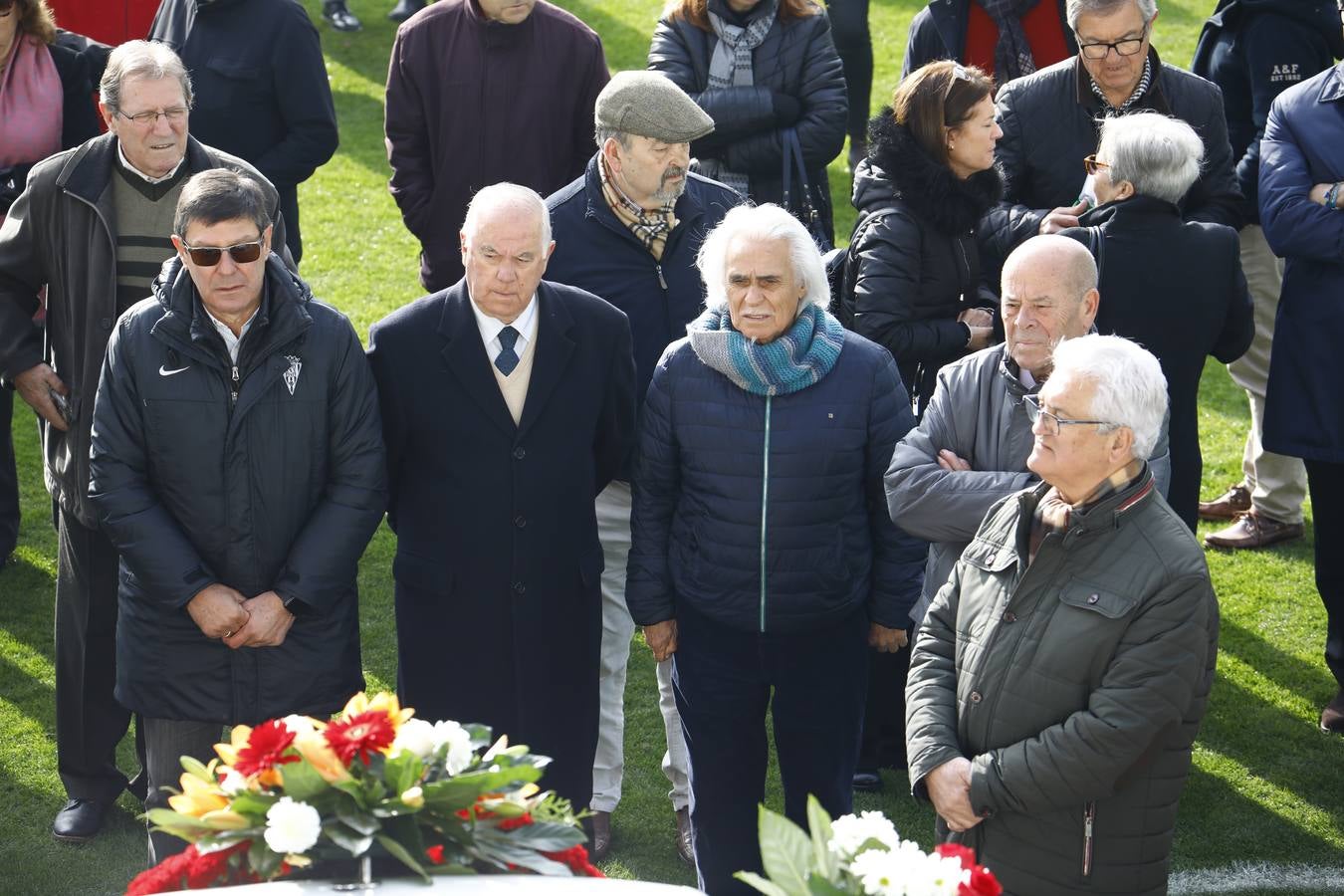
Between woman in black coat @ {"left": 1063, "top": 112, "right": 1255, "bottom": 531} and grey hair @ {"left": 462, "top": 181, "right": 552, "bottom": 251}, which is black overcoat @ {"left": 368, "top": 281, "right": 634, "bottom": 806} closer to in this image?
grey hair @ {"left": 462, "top": 181, "right": 552, "bottom": 251}

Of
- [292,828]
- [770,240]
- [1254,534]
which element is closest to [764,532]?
[770,240]

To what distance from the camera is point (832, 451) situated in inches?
179

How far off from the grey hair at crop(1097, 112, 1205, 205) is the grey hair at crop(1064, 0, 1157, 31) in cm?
76

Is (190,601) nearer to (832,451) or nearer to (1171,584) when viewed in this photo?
(832,451)

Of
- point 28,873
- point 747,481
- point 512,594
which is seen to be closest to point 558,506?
point 512,594

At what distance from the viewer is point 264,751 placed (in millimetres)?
3082

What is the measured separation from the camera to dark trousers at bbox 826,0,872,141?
10.3 meters

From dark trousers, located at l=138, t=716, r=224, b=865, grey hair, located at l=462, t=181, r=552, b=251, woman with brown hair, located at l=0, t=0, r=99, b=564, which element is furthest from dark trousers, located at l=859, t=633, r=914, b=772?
woman with brown hair, located at l=0, t=0, r=99, b=564

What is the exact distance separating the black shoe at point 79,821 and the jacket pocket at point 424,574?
4.67 ft

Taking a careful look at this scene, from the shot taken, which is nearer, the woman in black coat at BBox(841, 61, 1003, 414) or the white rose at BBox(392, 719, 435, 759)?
the white rose at BBox(392, 719, 435, 759)

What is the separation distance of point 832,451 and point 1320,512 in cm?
242

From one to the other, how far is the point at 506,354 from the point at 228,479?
0.84m

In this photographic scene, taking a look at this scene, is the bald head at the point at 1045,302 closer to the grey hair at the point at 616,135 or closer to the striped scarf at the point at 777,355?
the striped scarf at the point at 777,355

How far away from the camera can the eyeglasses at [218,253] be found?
14.8ft
